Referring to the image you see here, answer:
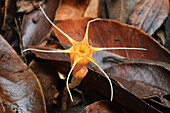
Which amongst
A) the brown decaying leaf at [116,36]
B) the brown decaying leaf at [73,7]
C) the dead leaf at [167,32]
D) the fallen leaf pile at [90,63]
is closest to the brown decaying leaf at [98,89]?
the fallen leaf pile at [90,63]

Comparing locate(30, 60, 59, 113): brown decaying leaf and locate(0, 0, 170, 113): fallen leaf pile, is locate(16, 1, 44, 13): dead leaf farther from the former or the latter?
locate(30, 60, 59, 113): brown decaying leaf

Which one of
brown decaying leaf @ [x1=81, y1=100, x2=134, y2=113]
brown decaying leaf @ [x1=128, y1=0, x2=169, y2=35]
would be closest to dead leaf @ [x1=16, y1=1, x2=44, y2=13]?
brown decaying leaf @ [x1=128, y1=0, x2=169, y2=35]

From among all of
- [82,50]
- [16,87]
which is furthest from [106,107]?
[16,87]

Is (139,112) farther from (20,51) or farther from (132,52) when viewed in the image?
(20,51)

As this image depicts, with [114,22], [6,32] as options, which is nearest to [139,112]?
[114,22]

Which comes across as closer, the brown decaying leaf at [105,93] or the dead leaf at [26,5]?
the brown decaying leaf at [105,93]

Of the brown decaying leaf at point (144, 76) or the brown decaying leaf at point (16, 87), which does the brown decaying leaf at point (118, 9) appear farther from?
the brown decaying leaf at point (16, 87)

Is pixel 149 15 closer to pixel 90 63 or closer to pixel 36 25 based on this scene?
pixel 90 63
